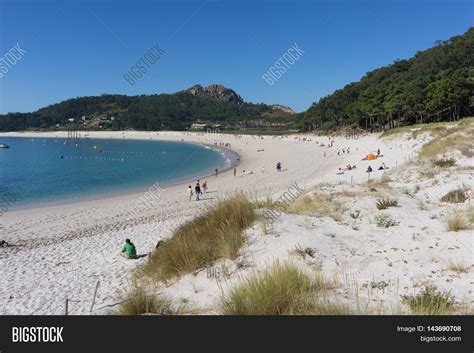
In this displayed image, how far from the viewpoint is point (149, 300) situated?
4230 mm

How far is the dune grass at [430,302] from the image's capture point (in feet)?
10.9

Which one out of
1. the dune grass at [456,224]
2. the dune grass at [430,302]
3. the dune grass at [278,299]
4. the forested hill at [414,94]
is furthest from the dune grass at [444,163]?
the forested hill at [414,94]

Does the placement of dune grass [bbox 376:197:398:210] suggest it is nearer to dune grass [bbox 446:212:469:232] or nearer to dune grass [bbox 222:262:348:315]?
dune grass [bbox 446:212:469:232]

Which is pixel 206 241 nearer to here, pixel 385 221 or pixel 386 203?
pixel 385 221

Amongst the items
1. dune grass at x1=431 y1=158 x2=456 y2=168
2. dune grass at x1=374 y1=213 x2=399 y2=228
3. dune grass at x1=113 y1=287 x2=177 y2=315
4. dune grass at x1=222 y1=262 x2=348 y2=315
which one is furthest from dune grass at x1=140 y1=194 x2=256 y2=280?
dune grass at x1=431 y1=158 x2=456 y2=168

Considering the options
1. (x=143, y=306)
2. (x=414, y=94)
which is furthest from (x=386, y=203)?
(x=414, y=94)

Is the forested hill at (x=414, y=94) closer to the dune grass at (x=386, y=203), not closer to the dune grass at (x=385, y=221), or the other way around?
the dune grass at (x=386, y=203)

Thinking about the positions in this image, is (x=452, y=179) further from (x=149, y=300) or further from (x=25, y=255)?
(x=25, y=255)

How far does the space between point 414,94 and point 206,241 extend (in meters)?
56.4

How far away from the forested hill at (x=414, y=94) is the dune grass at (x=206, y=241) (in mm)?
51454

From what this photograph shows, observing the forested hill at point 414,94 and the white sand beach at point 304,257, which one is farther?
the forested hill at point 414,94
